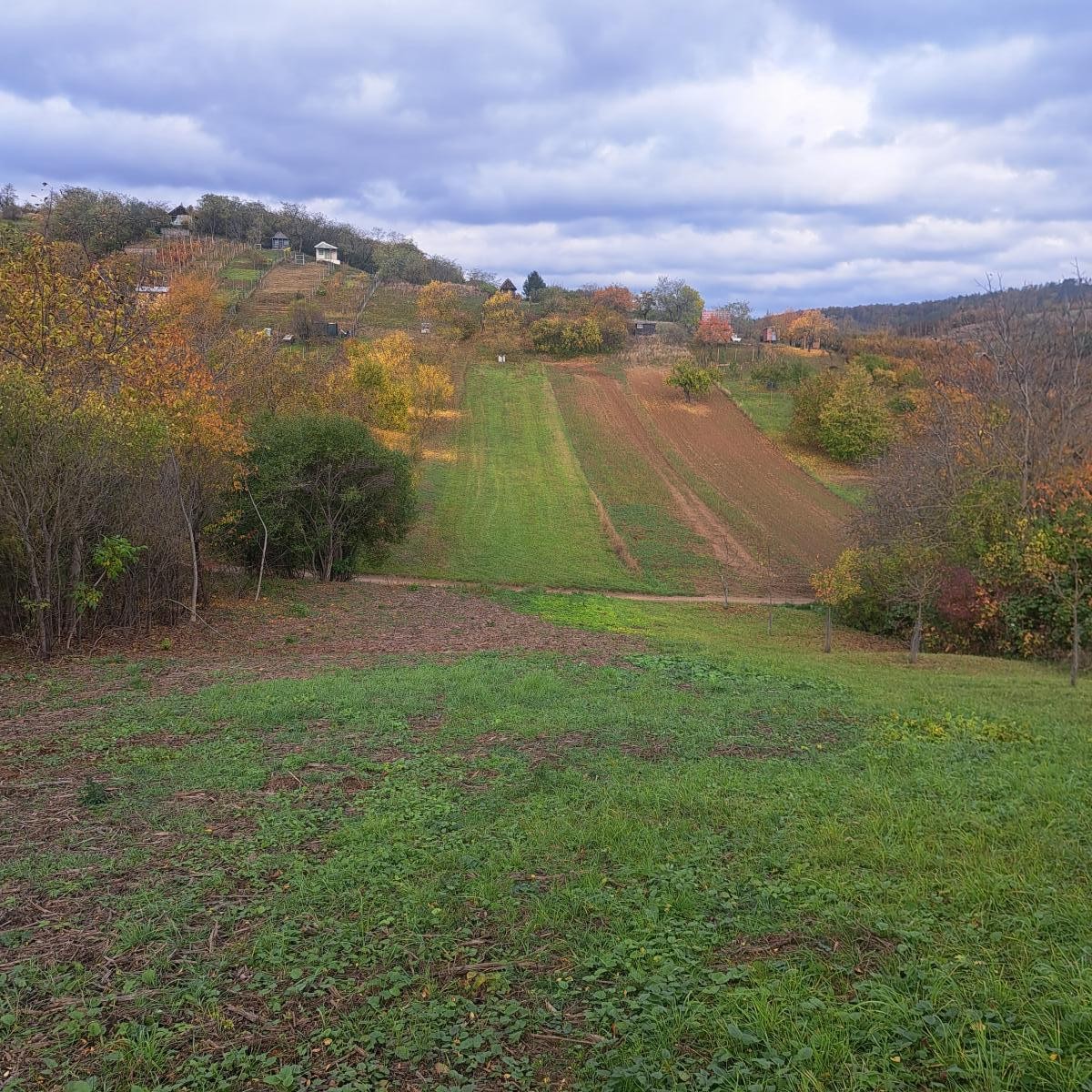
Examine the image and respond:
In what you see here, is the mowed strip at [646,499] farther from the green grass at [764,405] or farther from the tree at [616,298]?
the tree at [616,298]

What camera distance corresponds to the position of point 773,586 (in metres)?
34.5

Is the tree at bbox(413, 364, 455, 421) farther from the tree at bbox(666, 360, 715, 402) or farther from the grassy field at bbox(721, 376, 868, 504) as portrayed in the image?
the grassy field at bbox(721, 376, 868, 504)

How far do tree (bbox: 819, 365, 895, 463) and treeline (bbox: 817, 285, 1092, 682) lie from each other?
22648 millimetres

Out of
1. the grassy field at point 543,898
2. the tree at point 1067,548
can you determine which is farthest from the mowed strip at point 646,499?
the grassy field at point 543,898

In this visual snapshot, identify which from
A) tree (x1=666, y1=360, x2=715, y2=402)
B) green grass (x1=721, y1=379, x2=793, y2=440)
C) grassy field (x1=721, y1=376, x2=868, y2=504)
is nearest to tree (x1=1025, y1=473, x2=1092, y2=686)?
grassy field (x1=721, y1=376, x2=868, y2=504)

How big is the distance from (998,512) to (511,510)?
1004 inches

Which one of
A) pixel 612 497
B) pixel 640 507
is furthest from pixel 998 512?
pixel 612 497

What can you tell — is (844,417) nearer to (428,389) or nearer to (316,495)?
(428,389)

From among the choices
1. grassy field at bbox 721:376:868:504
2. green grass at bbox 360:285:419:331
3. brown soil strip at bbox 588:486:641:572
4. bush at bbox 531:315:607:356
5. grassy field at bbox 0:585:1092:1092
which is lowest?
brown soil strip at bbox 588:486:641:572

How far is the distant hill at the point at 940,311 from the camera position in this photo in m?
28.2

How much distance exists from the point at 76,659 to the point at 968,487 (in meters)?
24.0

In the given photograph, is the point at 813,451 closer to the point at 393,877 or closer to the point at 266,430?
the point at 266,430

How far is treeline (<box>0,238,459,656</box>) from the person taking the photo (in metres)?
13.1

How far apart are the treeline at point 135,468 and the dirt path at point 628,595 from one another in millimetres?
1835
